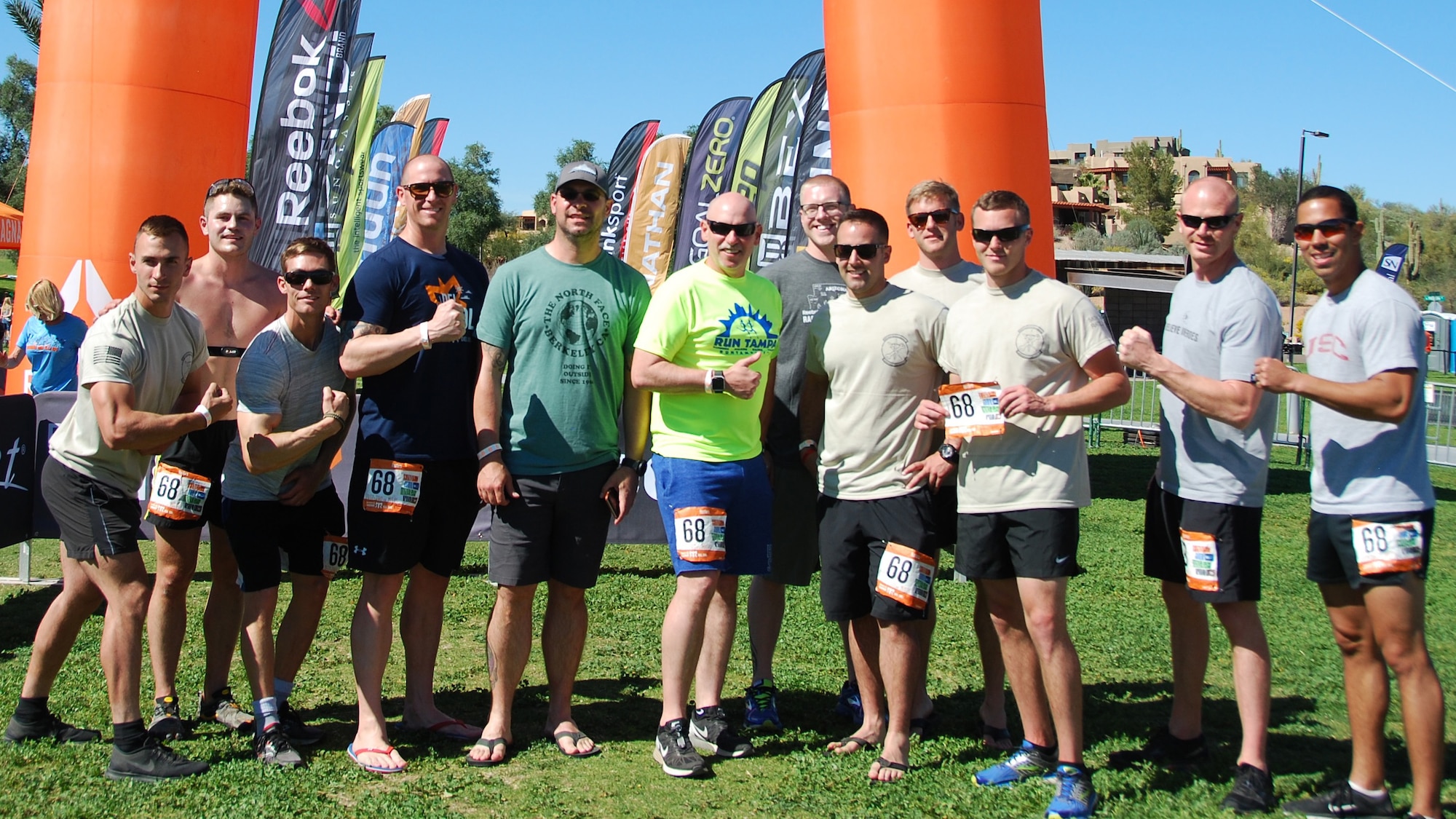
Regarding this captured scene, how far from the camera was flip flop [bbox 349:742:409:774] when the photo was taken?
4082mm

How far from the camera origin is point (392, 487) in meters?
4.19

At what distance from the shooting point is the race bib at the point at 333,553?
4.45m

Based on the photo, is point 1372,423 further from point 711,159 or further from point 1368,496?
point 711,159

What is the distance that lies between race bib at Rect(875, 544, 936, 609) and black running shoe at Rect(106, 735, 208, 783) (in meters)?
2.59

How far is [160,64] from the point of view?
9.82 metres

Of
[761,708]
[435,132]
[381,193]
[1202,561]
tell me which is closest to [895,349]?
[1202,561]

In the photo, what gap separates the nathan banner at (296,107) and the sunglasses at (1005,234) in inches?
419

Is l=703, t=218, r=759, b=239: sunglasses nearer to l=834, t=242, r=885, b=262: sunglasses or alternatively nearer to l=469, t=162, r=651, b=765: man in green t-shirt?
l=834, t=242, r=885, b=262: sunglasses

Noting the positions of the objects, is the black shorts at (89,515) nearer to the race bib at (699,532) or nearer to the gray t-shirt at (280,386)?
the gray t-shirt at (280,386)

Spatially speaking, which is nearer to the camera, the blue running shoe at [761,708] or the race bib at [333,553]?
the race bib at [333,553]

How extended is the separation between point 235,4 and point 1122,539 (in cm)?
924

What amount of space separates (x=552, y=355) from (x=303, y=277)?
37.7 inches

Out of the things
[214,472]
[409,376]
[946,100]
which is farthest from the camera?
[946,100]

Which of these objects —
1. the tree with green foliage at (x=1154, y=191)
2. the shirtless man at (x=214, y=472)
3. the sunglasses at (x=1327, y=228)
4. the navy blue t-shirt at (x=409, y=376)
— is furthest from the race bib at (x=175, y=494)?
the tree with green foliage at (x=1154, y=191)
